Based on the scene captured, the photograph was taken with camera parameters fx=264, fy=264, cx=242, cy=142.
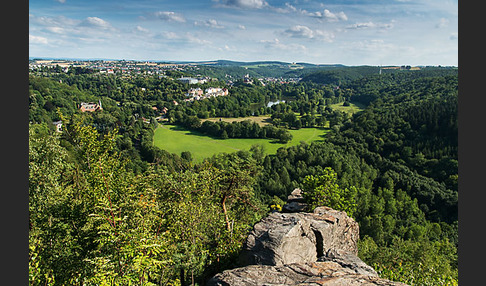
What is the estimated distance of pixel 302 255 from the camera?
446 inches

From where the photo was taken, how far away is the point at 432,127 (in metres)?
66.7

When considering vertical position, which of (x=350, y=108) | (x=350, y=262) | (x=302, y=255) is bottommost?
(x=302, y=255)

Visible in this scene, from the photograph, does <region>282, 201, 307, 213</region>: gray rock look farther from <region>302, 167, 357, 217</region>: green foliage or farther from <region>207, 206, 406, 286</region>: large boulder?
<region>207, 206, 406, 286</region>: large boulder

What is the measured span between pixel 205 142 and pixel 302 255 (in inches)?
2870

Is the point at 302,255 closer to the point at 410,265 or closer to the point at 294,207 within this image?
the point at 294,207

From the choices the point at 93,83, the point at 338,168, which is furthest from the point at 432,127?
the point at 93,83

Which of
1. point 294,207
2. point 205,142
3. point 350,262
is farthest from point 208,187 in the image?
point 205,142

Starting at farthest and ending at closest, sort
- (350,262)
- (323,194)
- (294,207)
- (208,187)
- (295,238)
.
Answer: (294,207), (323,194), (208,187), (295,238), (350,262)

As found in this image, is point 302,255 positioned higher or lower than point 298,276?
lower

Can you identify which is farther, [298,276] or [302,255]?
[302,255]

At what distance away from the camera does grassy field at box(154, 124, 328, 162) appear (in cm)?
7404

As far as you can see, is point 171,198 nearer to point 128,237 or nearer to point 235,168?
point 235,168

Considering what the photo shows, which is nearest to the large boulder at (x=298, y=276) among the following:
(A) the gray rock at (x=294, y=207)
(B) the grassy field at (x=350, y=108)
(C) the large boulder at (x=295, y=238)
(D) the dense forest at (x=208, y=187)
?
(C) the large boulder at (x=295, y=238)

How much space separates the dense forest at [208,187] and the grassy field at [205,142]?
13.3ft
